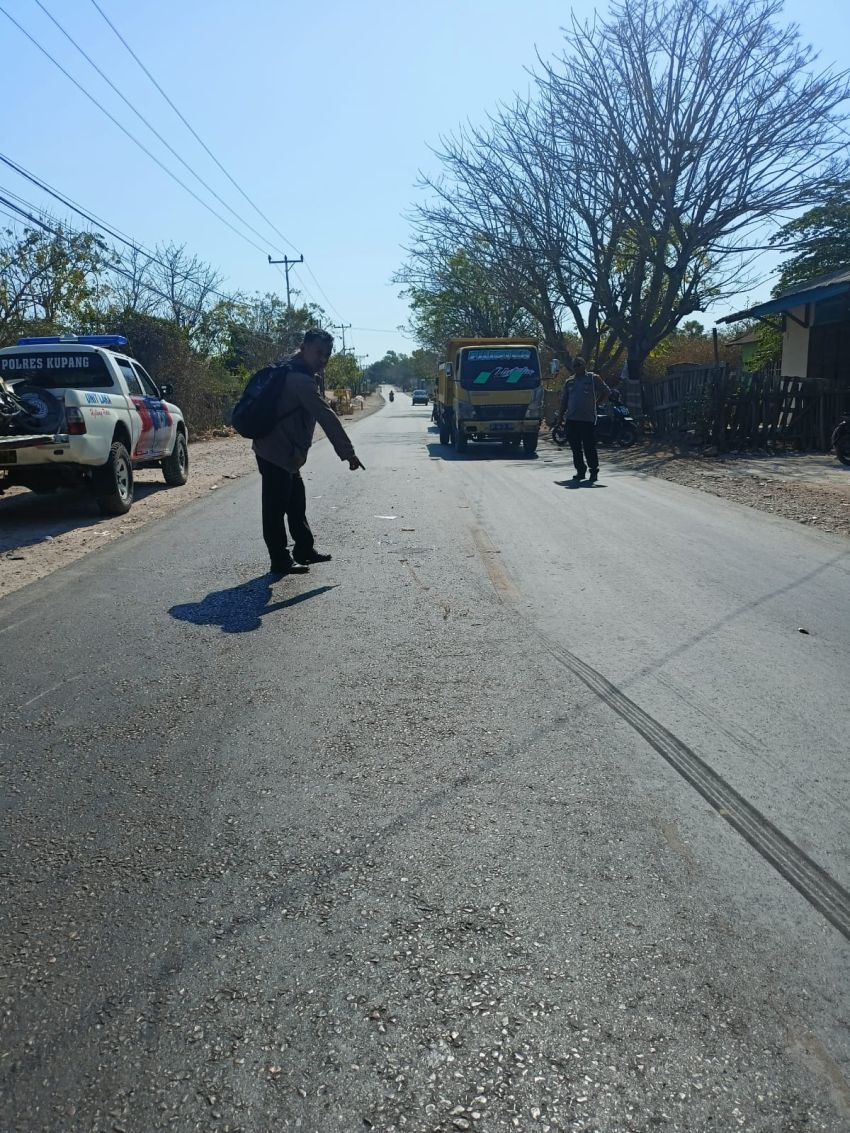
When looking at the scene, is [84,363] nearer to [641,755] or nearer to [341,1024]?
[641,755]

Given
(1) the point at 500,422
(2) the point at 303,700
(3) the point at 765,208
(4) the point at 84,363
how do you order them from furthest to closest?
(3) the point at 765,208 → (1) the point at 500,422 → (4) the point at 84,363 → (2) the point at 303,700

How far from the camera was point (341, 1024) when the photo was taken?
234 cm

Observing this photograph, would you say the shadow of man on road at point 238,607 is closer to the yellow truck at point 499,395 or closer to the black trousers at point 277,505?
the black trousers at point 277,505

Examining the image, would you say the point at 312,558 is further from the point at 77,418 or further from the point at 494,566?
the point at 77,418

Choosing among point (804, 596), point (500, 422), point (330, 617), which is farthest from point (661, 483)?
point (330, 617)

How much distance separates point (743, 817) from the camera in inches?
136

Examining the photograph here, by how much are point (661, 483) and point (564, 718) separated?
38.0 ft

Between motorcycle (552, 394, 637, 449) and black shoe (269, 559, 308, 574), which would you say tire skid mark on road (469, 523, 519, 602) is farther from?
motorcycle (552, 394, 637, 449)

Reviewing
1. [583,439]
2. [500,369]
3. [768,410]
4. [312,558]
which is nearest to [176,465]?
[583,439]

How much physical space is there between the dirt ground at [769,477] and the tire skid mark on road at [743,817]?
22.1 ft

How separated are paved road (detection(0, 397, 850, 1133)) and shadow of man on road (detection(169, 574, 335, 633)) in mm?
60

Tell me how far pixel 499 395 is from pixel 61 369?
1154 centimetres

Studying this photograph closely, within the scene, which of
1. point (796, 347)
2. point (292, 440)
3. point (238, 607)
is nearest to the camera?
point (238, 607)

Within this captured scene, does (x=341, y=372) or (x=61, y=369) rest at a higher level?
(x=61, y=369)
